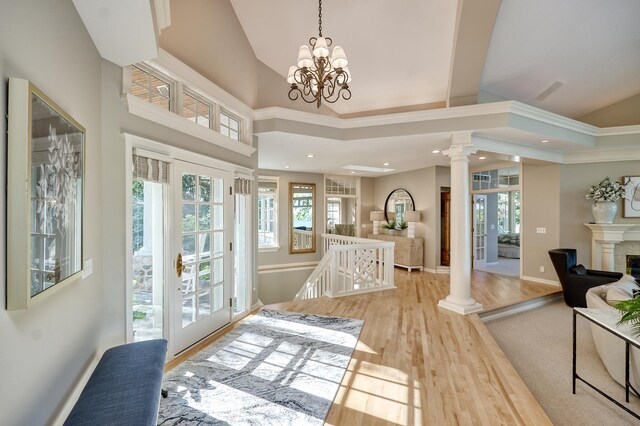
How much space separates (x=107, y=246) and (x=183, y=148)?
1.19 m

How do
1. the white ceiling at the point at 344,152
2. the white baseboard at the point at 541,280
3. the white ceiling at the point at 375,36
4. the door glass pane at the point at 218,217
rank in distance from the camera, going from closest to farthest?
the door glass pane at the point at 218,217 → the white ceiling at the point at 375,36 → the white ceiling at the point at 344,152 → the white baseboard at the point at 541,280

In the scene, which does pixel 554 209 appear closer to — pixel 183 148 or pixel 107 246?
pixel 183 148

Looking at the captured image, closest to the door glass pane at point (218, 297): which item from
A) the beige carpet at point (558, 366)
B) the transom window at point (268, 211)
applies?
the beige carpet at point (558, 366)

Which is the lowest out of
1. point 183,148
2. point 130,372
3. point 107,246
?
point 130,372

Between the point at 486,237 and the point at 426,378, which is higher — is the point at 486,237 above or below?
above

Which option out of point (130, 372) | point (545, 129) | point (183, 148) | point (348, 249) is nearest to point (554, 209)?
point (545, 129)

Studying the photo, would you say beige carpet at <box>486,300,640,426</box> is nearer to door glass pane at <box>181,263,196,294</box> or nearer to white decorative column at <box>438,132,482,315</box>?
white decorative column at <box>438,132,482,315</box>

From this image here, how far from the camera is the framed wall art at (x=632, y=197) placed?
525 cm

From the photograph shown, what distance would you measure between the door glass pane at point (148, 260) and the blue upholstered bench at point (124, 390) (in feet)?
3.19

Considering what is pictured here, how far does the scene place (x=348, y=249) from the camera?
5.11 m

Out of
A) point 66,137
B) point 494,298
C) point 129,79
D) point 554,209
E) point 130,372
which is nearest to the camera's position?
point 66,137

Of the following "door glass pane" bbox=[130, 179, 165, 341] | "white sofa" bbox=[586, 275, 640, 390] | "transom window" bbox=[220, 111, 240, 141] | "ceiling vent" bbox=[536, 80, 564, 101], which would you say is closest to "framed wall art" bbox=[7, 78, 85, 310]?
"door glass pane" bbox=[130, 179, 165, 341]

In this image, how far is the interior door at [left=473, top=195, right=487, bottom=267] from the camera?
780 cm

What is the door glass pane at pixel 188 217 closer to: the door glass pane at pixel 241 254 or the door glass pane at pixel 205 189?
the door glass pane at pixel 205 189
